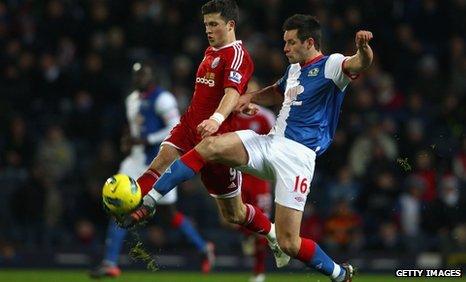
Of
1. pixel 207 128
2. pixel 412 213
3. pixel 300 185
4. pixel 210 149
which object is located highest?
pixel 207 128

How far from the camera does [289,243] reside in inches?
356

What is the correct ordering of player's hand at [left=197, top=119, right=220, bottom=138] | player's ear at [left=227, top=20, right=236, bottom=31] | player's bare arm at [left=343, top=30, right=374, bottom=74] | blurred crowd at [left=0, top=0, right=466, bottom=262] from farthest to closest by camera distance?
blurred crowd at [left=0, top=0, right=466, bottom=262]
player's ear at [left=227, top=20, right=236, bottom=31]
player's hand at [left=197, top=119, right=220, bottom=138]
player's bare arm at [left=343, top=30, right=374, bottom=74]

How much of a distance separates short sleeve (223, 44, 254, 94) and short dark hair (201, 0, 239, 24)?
11.0 inches

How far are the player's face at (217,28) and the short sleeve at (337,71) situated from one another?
0.97 metres

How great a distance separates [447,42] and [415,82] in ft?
3.85

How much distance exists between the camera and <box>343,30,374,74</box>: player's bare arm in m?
8.45

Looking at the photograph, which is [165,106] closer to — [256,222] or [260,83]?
[256,222]

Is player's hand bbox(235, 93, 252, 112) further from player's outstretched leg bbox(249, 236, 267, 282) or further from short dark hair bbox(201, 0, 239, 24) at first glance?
player's outstretched leg bbox(249, 236, 267, 282)

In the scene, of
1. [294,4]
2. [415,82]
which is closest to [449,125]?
[415,82]

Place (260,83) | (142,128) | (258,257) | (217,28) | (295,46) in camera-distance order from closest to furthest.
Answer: (295,46) → (217,28) → (258,257) → (142,128) → (260,83)

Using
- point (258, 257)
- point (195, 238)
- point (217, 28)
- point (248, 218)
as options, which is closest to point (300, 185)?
point (248, 218)

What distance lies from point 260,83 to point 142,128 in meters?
3.67

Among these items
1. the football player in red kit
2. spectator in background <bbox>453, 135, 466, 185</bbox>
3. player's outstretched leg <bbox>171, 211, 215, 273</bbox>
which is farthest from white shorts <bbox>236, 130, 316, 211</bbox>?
spectator in background <bbox>453, 135, 466, 185</bbox>

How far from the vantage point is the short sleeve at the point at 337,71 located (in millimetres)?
8977
